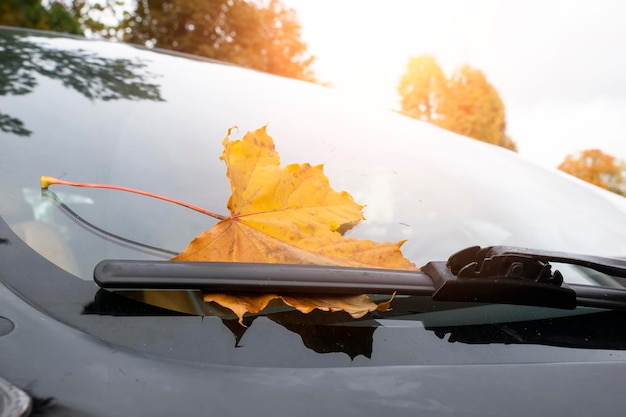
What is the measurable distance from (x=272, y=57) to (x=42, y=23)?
24.9 feet

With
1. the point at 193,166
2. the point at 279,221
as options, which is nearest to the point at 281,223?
the point at 279,221

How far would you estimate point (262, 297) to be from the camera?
82cm

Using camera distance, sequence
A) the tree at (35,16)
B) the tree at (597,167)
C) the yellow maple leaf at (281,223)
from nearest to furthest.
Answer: the yellow maple leaf at (281,223)
the tree at (35,16)
the tree at (597,167)

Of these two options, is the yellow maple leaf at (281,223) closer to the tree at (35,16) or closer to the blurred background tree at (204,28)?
the tree at (35,16)

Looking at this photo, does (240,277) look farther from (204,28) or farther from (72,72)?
(204,28)

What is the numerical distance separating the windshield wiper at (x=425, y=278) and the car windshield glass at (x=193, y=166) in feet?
0.47

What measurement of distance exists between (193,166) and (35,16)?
27.1ft

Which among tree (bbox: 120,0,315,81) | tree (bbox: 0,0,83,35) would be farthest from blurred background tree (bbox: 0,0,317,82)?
tree (bbox: 0,0,83,35)

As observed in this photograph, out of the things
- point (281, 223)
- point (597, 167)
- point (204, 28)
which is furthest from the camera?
point (597, 167)

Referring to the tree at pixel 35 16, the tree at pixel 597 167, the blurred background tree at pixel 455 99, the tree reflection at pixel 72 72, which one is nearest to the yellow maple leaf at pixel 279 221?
the tree reflection at pixel 72 72

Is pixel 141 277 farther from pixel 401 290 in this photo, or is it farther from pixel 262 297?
pixel 401 290

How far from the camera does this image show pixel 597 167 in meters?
20.6

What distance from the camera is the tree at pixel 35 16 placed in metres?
7.89

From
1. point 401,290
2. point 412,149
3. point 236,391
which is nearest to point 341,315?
point 401,290
